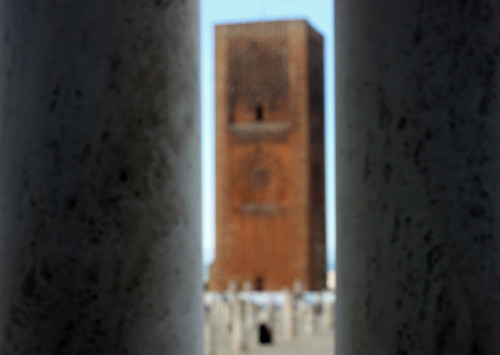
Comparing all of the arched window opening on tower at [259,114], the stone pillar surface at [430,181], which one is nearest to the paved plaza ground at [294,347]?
the stone pillar surface at [430,181]

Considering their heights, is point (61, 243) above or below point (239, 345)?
above

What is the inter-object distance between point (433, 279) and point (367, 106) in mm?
310

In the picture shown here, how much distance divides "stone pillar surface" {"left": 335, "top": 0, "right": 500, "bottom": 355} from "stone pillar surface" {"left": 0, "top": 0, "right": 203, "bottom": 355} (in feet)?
1.20

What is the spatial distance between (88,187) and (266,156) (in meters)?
32.2

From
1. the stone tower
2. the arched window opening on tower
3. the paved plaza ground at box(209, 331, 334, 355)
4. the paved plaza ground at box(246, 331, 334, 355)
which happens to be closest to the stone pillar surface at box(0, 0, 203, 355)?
the paved plaza ground at box(209, 331, 334, 355)

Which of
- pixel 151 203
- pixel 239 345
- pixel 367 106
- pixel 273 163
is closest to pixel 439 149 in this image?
pixel 367 106

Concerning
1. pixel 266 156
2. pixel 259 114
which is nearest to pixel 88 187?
pixel 266 156

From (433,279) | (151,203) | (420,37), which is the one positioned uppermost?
(420,37)

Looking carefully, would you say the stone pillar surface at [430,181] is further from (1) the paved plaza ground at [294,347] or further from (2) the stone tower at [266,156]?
(2) the stone tower at [266,156]

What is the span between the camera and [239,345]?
11281 mm

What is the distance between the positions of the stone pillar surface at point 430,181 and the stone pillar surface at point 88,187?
367mm

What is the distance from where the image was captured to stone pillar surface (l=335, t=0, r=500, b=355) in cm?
118

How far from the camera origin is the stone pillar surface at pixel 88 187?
1294 millimetres

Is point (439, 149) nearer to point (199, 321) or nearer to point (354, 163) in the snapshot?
point (354, 163)
